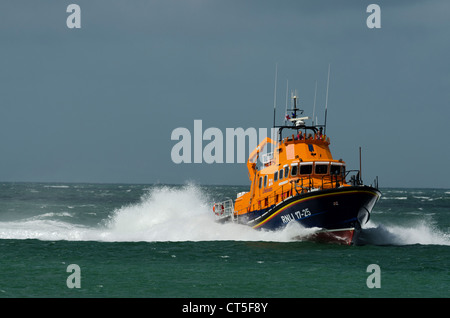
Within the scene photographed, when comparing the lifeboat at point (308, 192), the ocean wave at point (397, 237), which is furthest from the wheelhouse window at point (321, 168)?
the ocean wave at point (397, 237)

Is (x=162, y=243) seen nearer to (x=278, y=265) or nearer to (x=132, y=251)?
(x=132, y=251)

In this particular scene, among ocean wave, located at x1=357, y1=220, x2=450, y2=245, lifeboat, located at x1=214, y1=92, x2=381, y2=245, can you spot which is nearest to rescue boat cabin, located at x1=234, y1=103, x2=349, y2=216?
lifeboat, located at x1=214, y1=92, x2=381, y2=245

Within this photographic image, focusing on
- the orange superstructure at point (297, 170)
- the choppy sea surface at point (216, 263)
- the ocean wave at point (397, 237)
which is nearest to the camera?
the choppy sea surface at point (216, 263)

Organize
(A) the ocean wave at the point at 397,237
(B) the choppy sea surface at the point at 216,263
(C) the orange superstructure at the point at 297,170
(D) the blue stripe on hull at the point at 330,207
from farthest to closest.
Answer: (A) the ocean wave at the point at 397,237, (C) the orange superstructure at the point at 297,170, (D) the blue stripe on hull at the point at 330,207, (B) the choppy sea surface at the point at 216,263

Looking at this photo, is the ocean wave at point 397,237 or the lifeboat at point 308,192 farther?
the ocean wave at point 397,237

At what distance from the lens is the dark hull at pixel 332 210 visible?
22.4 meters

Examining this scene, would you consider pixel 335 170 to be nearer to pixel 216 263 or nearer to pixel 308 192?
pixel 308 192

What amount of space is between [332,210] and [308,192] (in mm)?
1222

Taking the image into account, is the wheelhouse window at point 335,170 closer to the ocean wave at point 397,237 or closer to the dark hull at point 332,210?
the dark hull at point 332,210

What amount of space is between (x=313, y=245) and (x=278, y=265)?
4.47 m

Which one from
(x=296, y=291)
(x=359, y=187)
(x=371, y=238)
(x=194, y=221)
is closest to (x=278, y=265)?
(x=296, y=291)

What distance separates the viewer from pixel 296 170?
24375 millimetres

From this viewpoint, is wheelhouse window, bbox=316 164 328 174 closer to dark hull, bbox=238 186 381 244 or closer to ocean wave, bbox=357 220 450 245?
dark hull, bbox=238 186 381 244

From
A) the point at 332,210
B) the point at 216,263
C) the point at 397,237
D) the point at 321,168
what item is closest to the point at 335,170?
the point at 321,168
